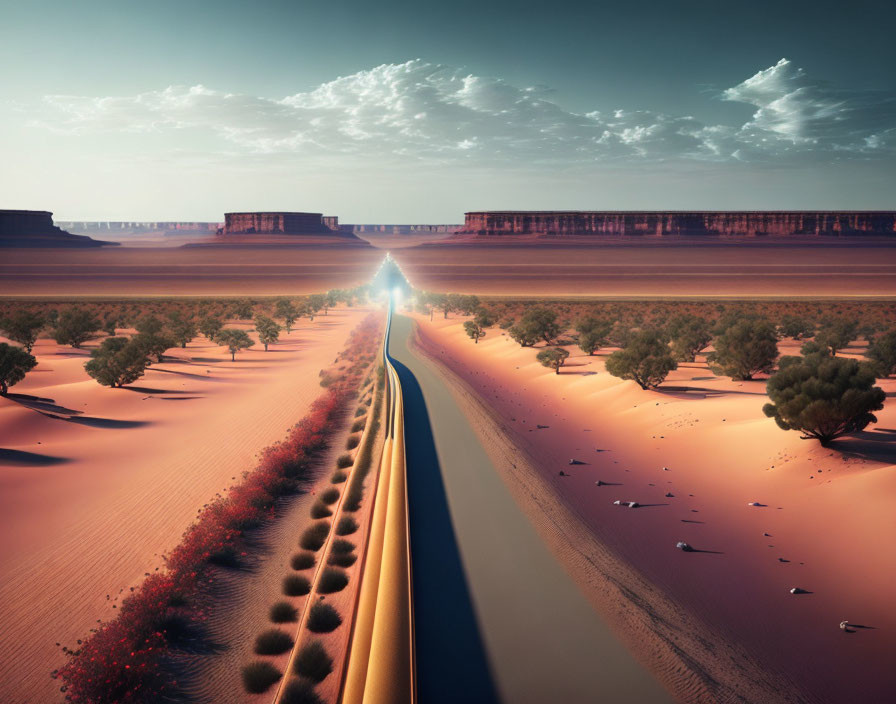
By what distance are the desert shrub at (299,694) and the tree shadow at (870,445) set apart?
46.7 ft

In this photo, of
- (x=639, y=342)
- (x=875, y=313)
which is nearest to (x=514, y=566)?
(x=639, y=342)

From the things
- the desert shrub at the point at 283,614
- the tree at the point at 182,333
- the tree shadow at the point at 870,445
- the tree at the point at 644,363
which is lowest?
the desert shrub at the point at 283,614

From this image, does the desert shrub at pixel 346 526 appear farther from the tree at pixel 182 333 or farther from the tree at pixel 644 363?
the tree at pixel 182 333

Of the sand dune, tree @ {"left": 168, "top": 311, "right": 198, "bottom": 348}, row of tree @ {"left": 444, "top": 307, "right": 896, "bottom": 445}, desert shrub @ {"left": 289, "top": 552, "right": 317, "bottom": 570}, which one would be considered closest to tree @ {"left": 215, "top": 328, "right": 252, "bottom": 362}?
tree @ {"left": 168, "top": 311, "right": 198, "bottom": 348}

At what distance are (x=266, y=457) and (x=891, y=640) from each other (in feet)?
52.7

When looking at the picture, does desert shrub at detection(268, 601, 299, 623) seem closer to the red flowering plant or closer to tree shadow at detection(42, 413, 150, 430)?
the red flowering plant

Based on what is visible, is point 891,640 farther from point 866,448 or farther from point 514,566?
point 866,448

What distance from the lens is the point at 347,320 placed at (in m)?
72.2

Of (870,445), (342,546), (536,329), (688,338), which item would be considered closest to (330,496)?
(342,546)

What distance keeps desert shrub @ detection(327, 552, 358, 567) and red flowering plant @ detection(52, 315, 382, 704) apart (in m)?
2.20

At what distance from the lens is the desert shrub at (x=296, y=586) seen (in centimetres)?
1055

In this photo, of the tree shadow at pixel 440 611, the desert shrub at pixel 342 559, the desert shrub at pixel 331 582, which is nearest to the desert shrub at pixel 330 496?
the tree shadow at pixel 440 611

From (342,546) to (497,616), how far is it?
416 centimetres

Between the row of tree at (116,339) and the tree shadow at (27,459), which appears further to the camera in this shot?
the row of tree at (116,339)
